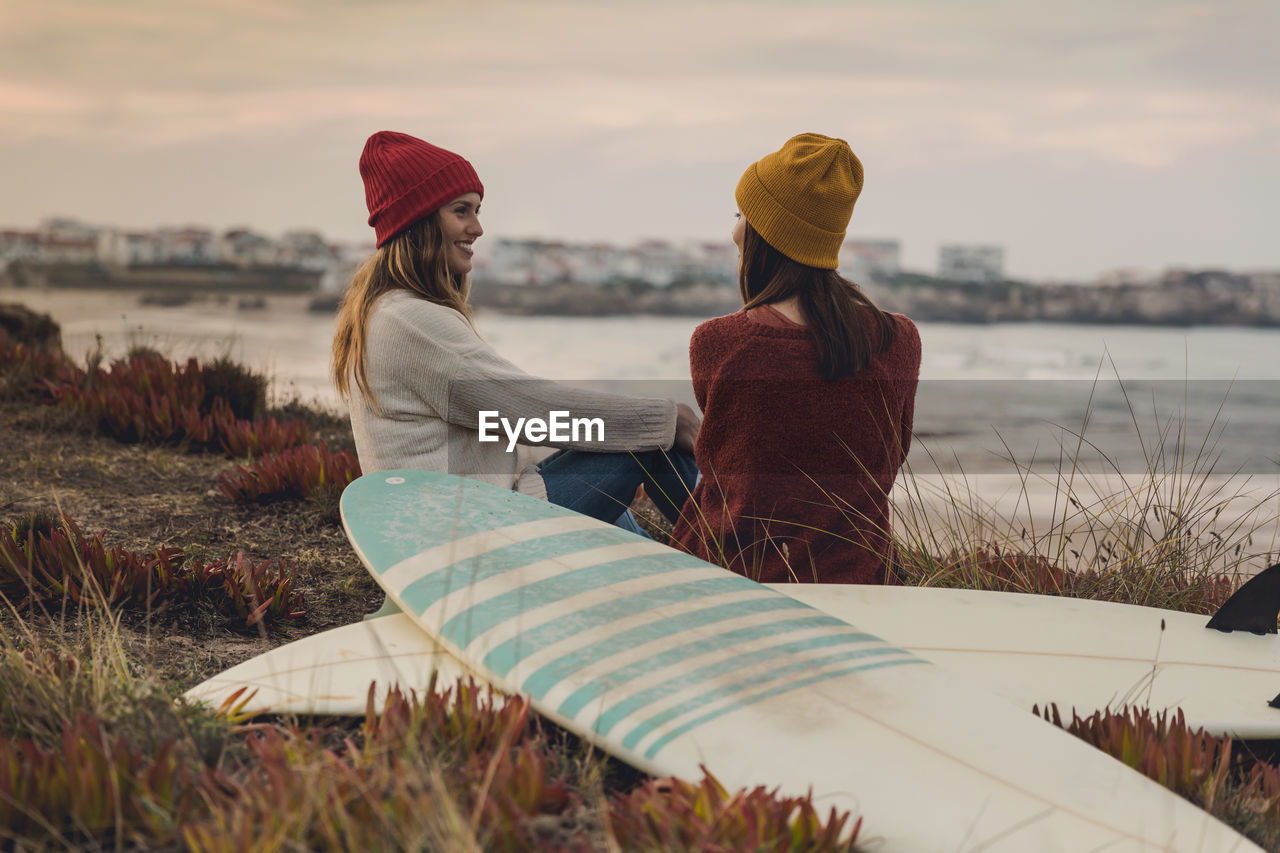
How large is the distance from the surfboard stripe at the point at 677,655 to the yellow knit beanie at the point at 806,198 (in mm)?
974

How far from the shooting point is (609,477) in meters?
3.20

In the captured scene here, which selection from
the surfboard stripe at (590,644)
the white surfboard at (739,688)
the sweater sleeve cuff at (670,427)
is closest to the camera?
the white surfboard at (739,688)

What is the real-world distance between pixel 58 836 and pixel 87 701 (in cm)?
50

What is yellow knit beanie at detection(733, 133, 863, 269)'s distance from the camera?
267cm

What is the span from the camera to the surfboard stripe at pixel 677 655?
2.04 m

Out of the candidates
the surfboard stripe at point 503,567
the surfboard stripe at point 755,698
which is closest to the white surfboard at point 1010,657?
the surfboard stripe at point 503,567

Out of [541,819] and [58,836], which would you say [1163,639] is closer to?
[541,819]

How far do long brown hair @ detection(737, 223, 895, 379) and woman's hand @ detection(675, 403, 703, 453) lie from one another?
0.49 m

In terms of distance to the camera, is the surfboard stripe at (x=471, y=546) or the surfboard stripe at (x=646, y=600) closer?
the surfboard stripe at (x=646, y=600)

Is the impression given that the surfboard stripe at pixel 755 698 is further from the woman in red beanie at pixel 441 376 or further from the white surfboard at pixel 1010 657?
the woman in red beanie at pixel 441 376

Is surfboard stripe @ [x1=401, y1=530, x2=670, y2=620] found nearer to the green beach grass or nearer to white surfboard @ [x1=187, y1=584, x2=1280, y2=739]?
white surfboard @ [x1=187, y1=584, x2=1280, y2=739]

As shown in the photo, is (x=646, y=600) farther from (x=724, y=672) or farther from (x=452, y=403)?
(x=452, y=403)

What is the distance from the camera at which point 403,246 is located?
117 inches

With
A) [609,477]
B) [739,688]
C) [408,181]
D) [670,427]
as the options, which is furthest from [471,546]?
[408,181]
